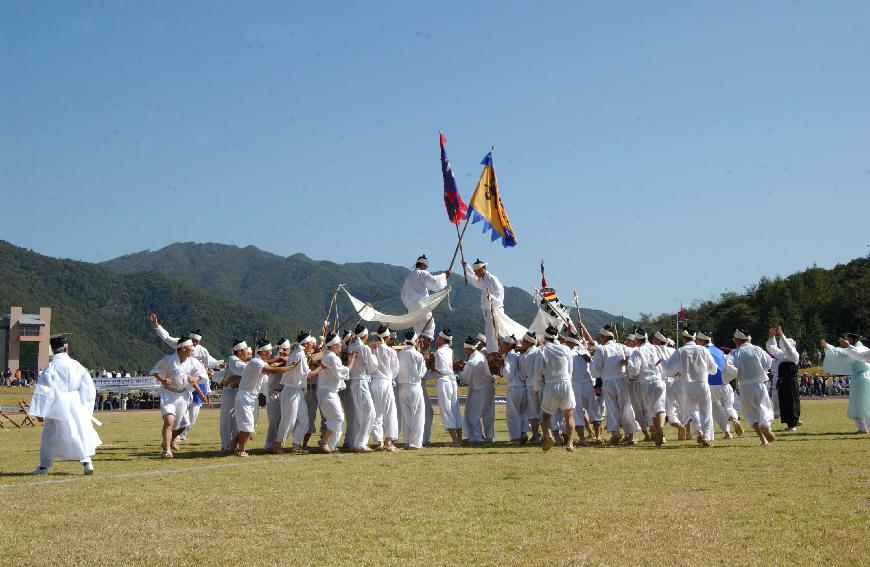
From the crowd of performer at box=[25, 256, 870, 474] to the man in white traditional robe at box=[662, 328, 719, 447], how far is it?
0.02m

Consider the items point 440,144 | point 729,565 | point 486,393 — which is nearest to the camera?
point 729,565

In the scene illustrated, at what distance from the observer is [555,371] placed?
15.4m

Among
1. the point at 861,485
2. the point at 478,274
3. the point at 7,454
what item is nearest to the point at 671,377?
the point at 478,274

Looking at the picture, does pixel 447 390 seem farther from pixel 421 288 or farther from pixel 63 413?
pixel 63 413

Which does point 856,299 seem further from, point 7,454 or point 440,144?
point 7,454

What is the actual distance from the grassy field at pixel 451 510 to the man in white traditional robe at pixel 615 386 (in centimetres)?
272

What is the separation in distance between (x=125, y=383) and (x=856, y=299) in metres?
49.9

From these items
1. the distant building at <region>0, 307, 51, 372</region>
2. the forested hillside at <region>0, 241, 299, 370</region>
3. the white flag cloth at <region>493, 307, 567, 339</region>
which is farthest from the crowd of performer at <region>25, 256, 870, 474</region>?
the forested hillside at <region>0, 241, 299, 370</region>

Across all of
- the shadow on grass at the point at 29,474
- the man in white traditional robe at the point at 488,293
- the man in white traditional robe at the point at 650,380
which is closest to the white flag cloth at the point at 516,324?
the man in white traditional robe at the point at 488,293

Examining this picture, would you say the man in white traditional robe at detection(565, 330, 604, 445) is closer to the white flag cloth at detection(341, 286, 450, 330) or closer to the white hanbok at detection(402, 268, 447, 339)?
the white flag cloth at detection(341, 286, 450, 330)

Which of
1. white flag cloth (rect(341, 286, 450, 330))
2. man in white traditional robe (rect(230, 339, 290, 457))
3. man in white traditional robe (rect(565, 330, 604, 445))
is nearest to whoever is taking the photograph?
man in white traditional robe (rect(230, 339, 290, 457))

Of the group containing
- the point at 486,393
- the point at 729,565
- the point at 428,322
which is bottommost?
the point at 729,565

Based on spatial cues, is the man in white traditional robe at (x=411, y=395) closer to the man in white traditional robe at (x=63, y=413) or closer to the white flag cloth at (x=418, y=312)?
the white flag cloth at (x=418, y=312)

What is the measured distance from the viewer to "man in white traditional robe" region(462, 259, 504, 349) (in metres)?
19.6
